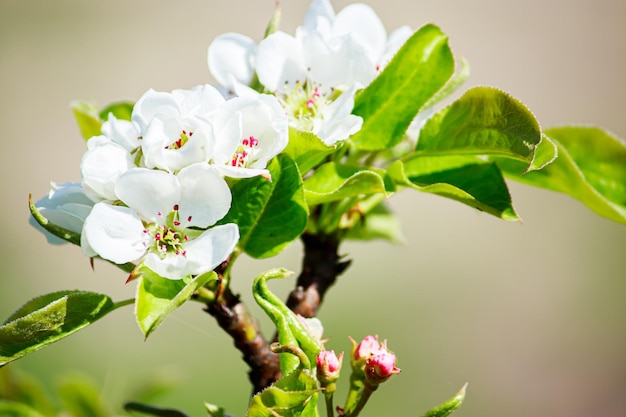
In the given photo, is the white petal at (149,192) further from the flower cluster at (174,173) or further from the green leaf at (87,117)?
the green leaf at (87,117)

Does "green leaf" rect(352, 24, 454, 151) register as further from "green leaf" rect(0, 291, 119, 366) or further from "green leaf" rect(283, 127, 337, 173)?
"green leaf" rect(0, 291, 119, 366)

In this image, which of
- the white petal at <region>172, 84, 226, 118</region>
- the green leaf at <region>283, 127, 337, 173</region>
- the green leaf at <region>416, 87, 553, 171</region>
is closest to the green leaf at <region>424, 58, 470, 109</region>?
the green leaf at <region>416, 87, 553, 171</region>

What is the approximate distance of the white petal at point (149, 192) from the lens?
100 cm

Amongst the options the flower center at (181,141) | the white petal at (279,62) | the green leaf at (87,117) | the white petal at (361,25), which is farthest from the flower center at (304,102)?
the green leaf at (87,117)

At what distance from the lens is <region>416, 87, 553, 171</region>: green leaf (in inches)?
43.9

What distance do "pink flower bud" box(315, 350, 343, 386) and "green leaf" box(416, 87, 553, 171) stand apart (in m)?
0.37

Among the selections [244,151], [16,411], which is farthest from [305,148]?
[16,411]

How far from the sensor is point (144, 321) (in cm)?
96

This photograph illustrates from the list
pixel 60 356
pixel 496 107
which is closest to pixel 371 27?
pixel 496 107

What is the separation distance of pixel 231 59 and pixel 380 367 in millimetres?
574

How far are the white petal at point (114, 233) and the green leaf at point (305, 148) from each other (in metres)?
0.23

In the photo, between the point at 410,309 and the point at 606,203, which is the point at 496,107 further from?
→ the point at 410,309

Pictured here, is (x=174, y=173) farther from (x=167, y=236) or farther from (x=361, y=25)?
(x=361, y=25)

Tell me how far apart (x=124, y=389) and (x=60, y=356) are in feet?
8.83
